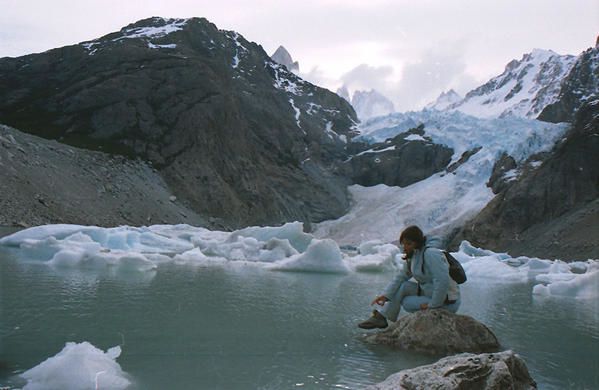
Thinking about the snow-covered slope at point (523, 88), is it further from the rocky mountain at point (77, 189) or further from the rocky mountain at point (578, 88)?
the rocky mountain at point (77, 189)

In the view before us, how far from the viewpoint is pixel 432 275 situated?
6555 millimetres

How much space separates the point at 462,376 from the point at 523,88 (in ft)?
587

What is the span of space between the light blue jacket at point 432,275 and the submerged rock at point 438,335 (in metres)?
0.21

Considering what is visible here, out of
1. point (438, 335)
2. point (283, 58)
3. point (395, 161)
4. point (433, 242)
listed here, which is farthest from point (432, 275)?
point (283, 58)

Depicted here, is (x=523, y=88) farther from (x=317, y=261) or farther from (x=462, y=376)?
(x=462, y=376)

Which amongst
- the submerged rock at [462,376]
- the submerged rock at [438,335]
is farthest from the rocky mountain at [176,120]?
the submerged rock at [462,376]

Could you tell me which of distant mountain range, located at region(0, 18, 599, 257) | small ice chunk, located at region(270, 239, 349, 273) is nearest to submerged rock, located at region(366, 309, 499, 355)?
small ice chunk, located at region(270, 239, 349, 273)

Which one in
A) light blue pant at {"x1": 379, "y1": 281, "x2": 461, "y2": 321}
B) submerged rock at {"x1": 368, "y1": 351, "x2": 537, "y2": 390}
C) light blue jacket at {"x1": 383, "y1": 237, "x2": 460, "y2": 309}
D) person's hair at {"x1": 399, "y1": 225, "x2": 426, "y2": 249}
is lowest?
submerged rock at {"x1": 368, "y1": 351, "x2": 537, "y2": 390}

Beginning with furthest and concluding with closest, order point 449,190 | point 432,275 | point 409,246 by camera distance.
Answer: point 449,190
point 409,246
point 432,275

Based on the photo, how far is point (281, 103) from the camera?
10388 cm

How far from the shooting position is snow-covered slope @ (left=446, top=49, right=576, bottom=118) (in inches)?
5458

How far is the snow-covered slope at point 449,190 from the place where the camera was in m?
76.9

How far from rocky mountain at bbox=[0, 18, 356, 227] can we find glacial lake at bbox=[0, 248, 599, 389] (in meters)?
51.0

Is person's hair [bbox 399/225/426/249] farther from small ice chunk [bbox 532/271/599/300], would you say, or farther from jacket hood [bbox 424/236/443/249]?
small ice chunk [bbox 532/271/599/300]
